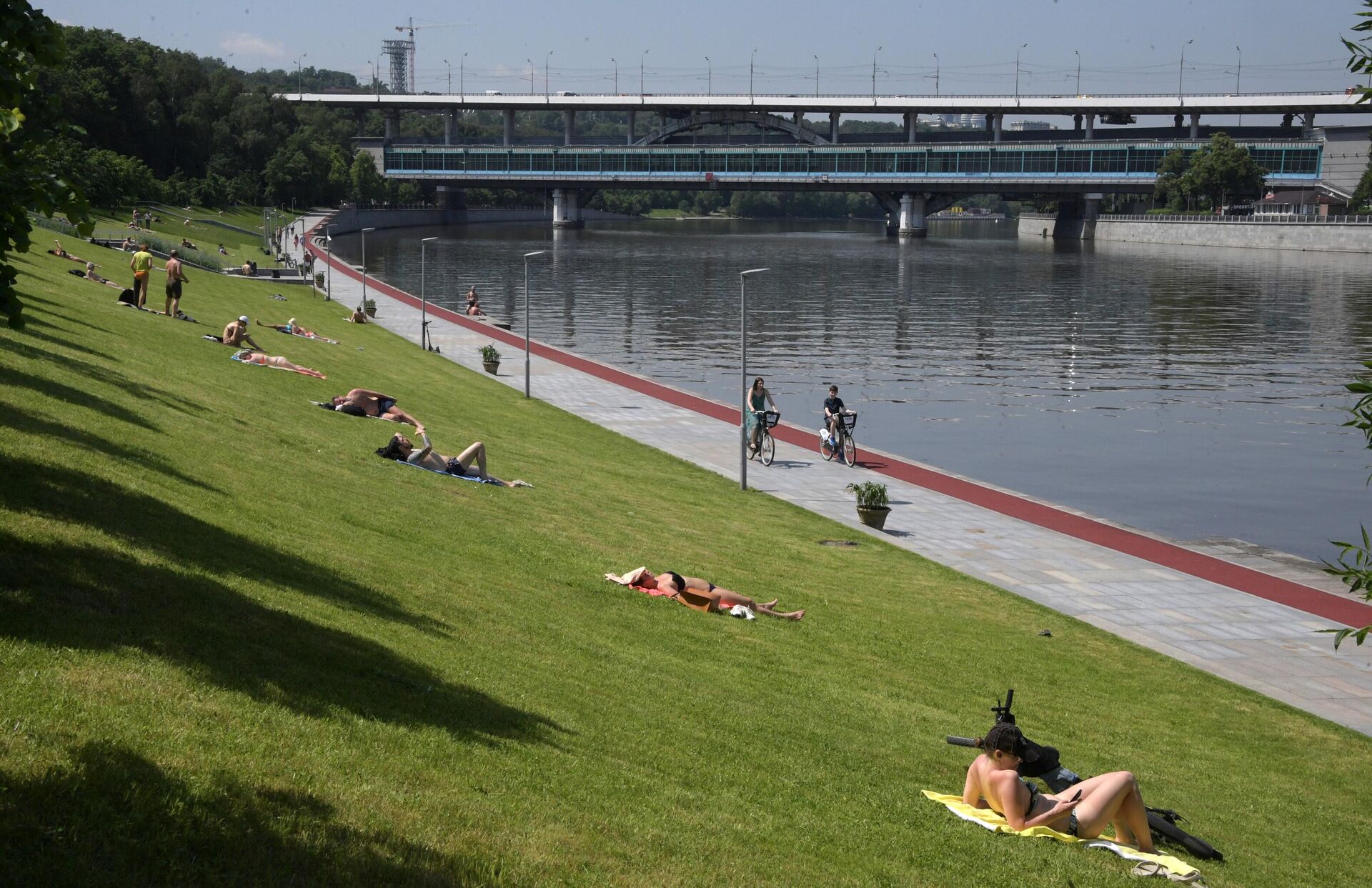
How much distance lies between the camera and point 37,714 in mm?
6535

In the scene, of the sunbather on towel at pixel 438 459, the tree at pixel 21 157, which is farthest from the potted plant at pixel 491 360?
the tree at pixel 21 157

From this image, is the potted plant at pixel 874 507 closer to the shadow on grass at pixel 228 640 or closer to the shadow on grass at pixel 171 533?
the shadow on grass at pixel 171 533

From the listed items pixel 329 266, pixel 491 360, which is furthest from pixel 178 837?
pixel 329 266

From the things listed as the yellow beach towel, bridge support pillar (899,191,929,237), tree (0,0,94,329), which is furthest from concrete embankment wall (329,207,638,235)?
the yellow beach towel

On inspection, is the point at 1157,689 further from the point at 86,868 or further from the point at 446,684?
the point at 86,868

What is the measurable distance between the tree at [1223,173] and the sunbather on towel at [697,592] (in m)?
131

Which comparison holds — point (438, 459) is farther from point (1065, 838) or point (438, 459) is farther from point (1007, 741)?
point (1065, 838)

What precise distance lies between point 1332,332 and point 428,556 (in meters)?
52.2

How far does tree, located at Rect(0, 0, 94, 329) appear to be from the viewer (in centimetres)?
815

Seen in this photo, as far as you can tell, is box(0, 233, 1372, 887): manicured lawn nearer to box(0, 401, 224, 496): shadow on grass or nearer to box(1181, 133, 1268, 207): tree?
box(0, 401, 224, 496): shadow on grass

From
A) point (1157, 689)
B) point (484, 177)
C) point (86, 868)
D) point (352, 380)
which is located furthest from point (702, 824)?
point (484, 177)

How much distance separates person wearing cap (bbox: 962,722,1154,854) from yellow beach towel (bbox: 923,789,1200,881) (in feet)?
0.16

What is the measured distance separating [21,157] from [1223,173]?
13833cm

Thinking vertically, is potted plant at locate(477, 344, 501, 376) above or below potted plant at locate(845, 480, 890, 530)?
above
